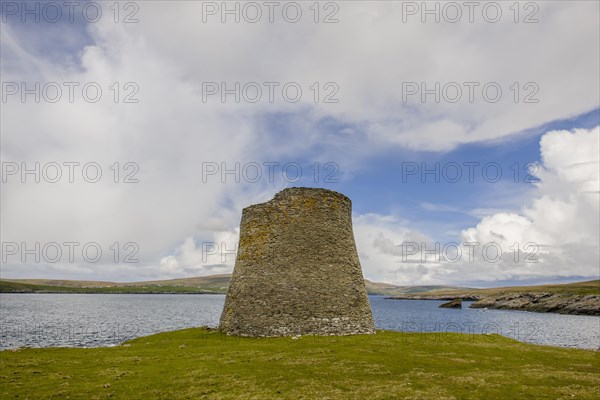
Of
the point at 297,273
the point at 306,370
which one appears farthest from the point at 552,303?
the point at 306,370

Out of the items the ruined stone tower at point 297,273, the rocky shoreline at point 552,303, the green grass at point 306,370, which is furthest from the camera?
the rocky shoreline at point 552,303

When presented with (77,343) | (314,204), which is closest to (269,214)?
(314,204)

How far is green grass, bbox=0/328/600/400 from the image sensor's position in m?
16.0

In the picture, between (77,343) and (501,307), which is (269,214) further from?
(501,307)

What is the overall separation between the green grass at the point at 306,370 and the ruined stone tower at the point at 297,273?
2243 millimetres

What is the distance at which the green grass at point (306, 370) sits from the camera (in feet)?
52.6

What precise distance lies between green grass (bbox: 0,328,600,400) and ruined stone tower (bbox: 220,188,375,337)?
7.36ft

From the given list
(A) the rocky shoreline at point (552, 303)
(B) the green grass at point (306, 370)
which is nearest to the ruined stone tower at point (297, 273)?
(B) the green grass at point (306, 370)

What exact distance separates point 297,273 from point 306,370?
41.3 feet

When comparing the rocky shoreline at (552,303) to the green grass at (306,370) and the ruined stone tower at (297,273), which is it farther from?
the ruined stone tower at (297,273)

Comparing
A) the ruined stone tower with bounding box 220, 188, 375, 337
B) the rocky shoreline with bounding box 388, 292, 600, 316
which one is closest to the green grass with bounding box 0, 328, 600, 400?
the ruined stone tower with bounding box 220, 188, 375, 337

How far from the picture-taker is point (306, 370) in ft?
64.8

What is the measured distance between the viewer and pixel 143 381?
59.1ft

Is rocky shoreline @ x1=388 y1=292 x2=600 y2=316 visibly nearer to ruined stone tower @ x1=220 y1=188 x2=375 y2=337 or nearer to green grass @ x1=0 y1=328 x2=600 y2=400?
green grass @ x1=0 y1=328 x2=600 y2=400
